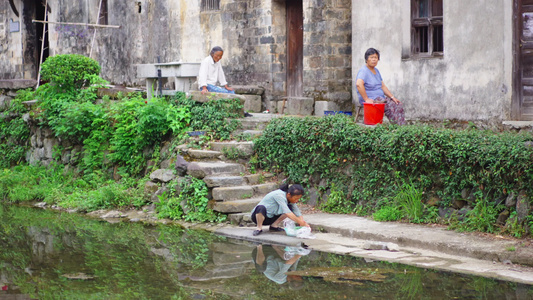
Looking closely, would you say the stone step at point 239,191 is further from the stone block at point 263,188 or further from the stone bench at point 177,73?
A: the stone bench at point 177,73

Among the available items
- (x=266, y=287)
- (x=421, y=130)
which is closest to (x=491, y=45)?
(x=421, y=130)

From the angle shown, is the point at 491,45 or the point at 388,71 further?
the point at 388,71

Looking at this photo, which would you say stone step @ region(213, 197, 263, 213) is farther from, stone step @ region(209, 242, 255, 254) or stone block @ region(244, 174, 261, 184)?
stone step @ region(209, 242, 255, 254)

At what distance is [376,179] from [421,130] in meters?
1.03

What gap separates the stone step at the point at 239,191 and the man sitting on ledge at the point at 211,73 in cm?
248

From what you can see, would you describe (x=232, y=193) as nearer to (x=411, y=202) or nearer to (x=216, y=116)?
(x=216, y=116)

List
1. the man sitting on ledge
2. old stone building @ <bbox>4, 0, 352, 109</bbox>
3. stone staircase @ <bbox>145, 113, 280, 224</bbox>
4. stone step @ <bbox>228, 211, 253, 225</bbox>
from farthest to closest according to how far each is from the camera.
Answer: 1. old stone building @ <bbox>4, 0, 352, 109</bbox>
2. the man sitting on ledge
3. stone staircase @ <bbox>145, 113, 280, 224</bbox>
4. stone step @ <bbox>228, 211, 253, 225</bbox>

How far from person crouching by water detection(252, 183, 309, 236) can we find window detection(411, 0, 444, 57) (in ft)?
16.5

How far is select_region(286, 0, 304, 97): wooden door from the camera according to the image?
16281 mm

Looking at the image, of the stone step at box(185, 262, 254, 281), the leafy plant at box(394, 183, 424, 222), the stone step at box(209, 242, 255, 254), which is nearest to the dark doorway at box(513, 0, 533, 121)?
the leafy plant at box(394, 183, 424, 222)

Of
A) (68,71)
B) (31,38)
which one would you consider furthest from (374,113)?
(31,38)

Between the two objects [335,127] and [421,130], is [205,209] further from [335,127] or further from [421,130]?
[421,130]

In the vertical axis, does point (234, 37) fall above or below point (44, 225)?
above

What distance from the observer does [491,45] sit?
11.9m
